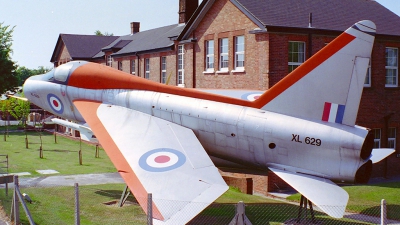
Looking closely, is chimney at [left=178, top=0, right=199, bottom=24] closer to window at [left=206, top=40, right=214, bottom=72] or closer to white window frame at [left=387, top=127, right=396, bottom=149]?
window at [left=206, top=40, right=214, bottom=72]

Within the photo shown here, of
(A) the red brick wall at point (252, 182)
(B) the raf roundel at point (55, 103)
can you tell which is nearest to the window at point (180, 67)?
(A) the red brick wall at point (252, 182)

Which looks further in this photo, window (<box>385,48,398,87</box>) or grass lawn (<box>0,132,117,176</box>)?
grass lawn (<box>0,132,117,176</box>)

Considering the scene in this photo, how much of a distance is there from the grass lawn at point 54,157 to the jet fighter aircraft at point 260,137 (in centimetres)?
1232

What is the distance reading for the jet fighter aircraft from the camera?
13.1 metres

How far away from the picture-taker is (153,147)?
599 inches

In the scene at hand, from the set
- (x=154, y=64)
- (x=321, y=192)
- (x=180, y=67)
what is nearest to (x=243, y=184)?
(x=321, y=192)

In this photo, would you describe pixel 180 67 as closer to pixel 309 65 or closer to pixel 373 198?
pixel 373 198

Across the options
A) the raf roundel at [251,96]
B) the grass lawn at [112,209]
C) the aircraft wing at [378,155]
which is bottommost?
the grass lawn at [112,209]

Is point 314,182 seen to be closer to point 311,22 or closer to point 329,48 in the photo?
point 329,48

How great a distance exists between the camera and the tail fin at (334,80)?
43.6ft

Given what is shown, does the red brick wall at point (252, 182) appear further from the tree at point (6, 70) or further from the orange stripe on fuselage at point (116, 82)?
the tree at point (6, 70)

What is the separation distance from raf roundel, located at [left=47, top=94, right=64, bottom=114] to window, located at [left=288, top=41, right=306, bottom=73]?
1063 centimetres

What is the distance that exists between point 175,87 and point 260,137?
373 centimetres

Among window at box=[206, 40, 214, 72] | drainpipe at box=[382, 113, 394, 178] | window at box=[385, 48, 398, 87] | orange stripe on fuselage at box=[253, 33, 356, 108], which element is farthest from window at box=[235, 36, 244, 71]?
orange stripe on fuselage at box=[253, 33, 356, 108]
